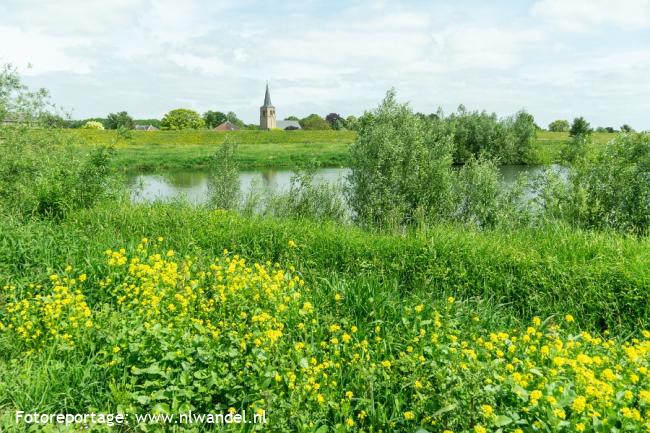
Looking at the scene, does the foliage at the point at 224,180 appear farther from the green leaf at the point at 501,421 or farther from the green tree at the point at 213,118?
the green tree at the point at 213,118

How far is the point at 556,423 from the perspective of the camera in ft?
7.96

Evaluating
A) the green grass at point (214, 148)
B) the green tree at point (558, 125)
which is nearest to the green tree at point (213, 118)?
the green grass at point (214, 148)

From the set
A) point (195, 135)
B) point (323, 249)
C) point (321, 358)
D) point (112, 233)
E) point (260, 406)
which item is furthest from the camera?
point (195, 135)

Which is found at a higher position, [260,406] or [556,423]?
[556,423]

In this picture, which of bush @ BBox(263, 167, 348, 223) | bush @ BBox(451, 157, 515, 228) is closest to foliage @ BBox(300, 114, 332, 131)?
bush @ BBox(263, 167, 348, 223)

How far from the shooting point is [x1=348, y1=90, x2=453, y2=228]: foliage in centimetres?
977

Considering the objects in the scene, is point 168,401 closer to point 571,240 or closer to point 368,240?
point 368,240

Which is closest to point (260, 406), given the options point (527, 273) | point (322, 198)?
point (527, 273)

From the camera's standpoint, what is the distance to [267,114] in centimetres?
12406

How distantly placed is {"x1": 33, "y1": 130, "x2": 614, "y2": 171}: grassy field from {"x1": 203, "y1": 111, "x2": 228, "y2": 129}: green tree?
56.5 metres

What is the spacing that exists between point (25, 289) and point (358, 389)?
4.06m

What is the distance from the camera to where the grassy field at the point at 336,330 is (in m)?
2.91

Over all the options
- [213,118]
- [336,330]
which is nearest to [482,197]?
[336,330]

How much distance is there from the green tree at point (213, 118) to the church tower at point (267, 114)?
1126 cm
